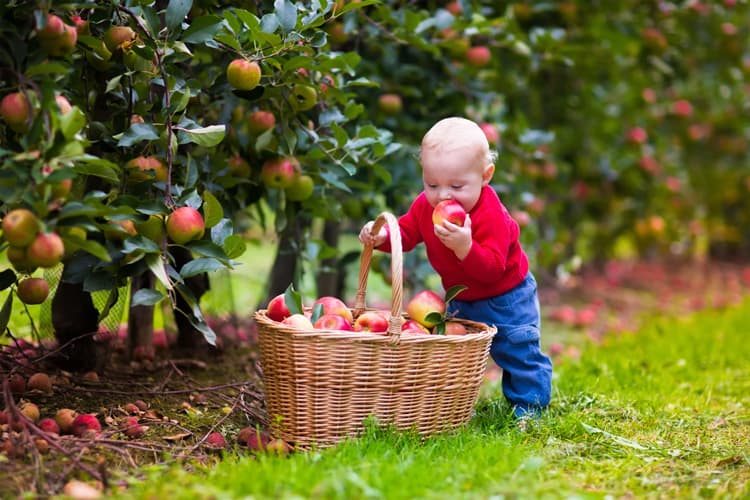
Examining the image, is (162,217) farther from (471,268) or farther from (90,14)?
(471,268)

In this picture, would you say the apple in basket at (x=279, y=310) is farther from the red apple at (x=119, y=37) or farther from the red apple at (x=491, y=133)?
the red apple at (x=491, y=133)

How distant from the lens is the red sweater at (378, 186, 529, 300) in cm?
250

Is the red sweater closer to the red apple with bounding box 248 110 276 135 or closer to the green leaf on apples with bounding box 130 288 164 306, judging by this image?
the red apple with bounding box 248 110 276 135

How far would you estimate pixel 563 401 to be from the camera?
115 inches

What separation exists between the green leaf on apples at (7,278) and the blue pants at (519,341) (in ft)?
4.46

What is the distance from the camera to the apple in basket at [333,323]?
2361 millimetres

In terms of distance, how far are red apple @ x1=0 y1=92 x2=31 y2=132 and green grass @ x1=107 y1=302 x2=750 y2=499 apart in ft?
3.03

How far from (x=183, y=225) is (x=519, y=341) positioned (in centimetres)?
113

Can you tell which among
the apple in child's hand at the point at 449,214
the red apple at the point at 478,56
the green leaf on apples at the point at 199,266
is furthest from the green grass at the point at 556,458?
the red apple at the point at 478,56

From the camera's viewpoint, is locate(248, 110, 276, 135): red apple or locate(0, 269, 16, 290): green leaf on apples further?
locate(248, 110, 276, 135): red apple

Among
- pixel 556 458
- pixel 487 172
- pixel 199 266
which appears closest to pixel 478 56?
pixel 487 172

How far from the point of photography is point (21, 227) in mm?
1947

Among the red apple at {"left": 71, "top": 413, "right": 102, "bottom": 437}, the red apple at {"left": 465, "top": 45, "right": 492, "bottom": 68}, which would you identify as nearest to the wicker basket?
the red apple at {"left": 71, "top": 413, "right": 102, "bottom": 437}

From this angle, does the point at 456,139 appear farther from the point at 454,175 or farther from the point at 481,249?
the point at 481,249
